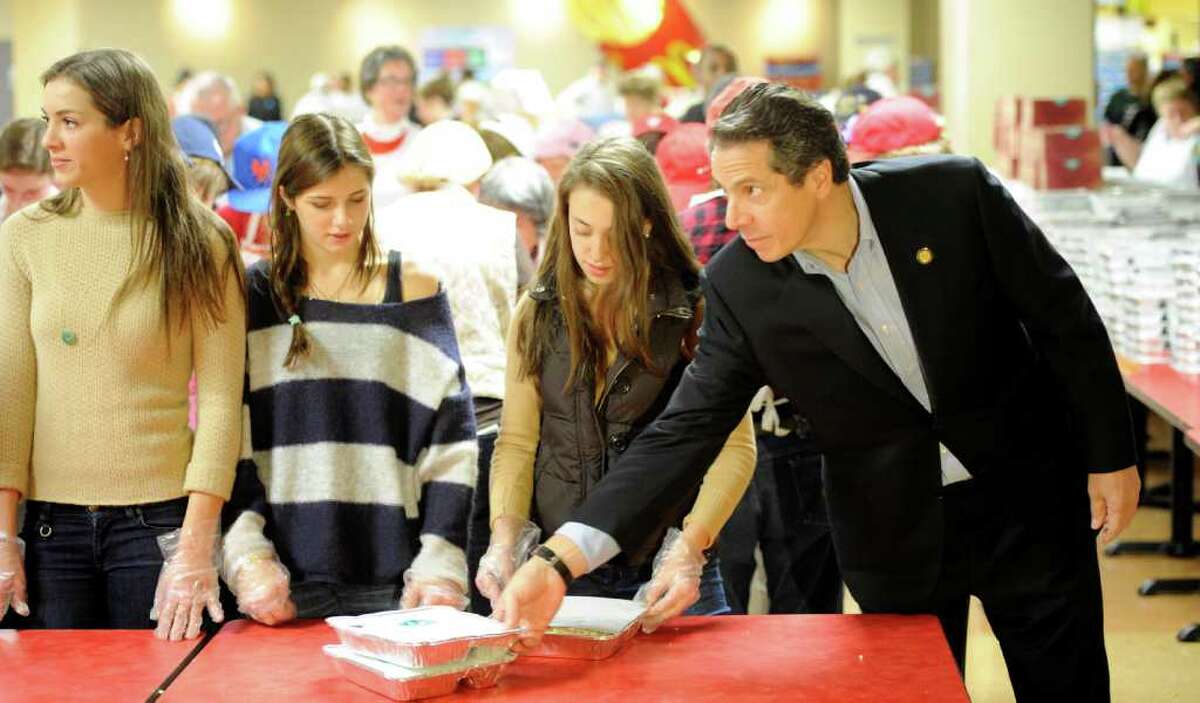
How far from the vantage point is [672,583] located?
2812 millimetres

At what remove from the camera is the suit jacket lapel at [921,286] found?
2.74 meters

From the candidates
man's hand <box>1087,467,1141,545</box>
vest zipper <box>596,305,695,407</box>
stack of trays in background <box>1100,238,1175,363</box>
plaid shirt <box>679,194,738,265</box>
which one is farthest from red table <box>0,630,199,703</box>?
stack of trays in background <box>1100,238,1175,363</box>

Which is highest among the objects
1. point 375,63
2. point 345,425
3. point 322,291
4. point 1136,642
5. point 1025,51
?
point 375,63

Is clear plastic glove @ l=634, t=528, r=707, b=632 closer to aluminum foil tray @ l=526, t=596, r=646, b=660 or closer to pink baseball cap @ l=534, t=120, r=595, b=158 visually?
aluminum foil tray @ l=526, t=596, r=646, b=660

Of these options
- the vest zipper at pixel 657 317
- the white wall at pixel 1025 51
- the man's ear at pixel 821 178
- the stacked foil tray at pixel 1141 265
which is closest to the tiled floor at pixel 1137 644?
the stacked foil tray at pixel 1141 265

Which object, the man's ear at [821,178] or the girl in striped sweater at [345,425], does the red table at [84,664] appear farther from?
the man's ear at [821,178]

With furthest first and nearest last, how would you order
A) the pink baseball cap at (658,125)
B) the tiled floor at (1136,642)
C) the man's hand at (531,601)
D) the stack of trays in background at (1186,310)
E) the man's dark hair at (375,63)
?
the man's dark hair at (375,63) → the pink baseball cap at (658,125) → the stack of trays in background at (1186,310) → the tiled floor at (1136,642) → the man's hand at (531,601)

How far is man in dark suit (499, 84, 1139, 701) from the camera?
2.74 meters

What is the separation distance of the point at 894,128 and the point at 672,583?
2323 millimetres

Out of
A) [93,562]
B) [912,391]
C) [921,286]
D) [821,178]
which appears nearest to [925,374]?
[912,391]

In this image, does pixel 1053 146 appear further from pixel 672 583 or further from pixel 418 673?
pixel 418 673

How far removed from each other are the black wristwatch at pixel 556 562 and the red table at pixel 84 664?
1.98 ft

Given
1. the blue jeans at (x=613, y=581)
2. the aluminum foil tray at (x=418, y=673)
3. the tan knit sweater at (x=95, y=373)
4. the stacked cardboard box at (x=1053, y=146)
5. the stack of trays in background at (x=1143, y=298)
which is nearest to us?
the aluminum foil tray at (x=418, y=673)

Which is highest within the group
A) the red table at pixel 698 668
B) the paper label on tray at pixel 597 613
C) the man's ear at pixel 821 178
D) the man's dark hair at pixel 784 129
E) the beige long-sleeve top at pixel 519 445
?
the man's dark hair at pixel 784 129
